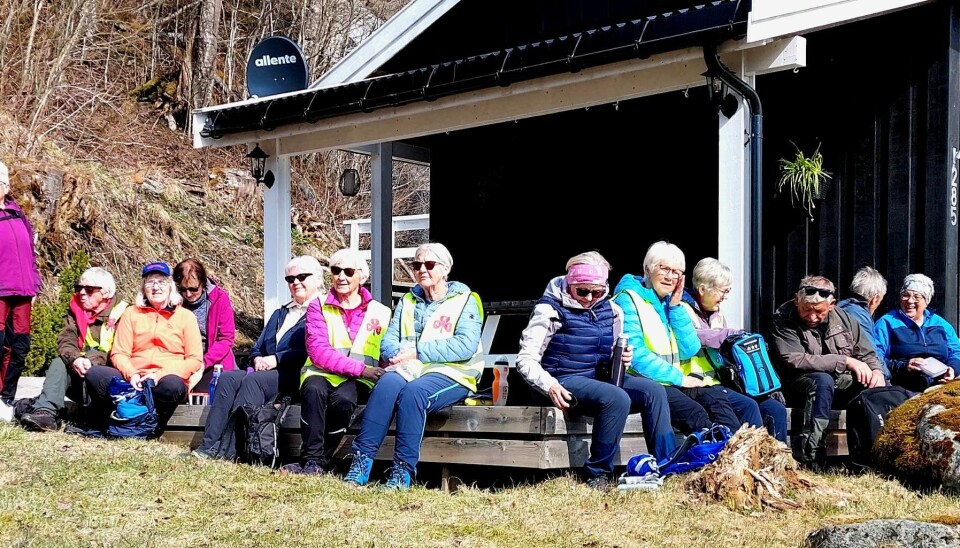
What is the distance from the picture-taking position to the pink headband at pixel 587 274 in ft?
21.1

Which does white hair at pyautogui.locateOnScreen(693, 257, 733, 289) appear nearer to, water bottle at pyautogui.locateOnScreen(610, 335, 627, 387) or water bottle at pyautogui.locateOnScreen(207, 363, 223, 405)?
water bottle at pyautogui.locateOnScreen(610, 335, 627, 387)

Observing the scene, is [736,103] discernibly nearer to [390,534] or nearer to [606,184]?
[606,184]

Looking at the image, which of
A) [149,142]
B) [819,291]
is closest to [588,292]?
[819,291]

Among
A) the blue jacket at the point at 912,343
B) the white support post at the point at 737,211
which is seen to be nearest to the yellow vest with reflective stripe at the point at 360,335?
the white support post at the point at 737,211

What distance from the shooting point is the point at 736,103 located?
26.3ft

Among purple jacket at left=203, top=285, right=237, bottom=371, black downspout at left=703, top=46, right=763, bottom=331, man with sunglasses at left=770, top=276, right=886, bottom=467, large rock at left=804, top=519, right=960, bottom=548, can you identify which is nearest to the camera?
large rock at left=804, top=519, right=960, bottom=548

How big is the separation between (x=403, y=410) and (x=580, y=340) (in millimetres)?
1042

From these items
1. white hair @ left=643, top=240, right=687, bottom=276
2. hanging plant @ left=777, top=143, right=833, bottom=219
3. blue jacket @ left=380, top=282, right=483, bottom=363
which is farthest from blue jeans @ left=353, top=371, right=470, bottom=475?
hanging plant @ left=777, top=143, right=833, bottom=219

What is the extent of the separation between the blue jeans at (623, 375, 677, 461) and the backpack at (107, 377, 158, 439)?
3269mm

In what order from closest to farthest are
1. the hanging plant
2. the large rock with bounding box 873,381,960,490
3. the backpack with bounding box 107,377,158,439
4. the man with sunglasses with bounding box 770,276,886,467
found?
the large rock with bounding box 873,381,960,490 < the man with sunglasses with bounding box 770,276,886,467 < the backpack with bounding box 107,377,158,439 < the hanging plant

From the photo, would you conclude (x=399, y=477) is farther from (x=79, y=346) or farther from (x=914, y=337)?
(x=914, y=337)

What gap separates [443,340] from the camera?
22.1ft

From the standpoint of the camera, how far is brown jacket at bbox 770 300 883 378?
723 cm

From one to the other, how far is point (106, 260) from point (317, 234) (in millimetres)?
6314
